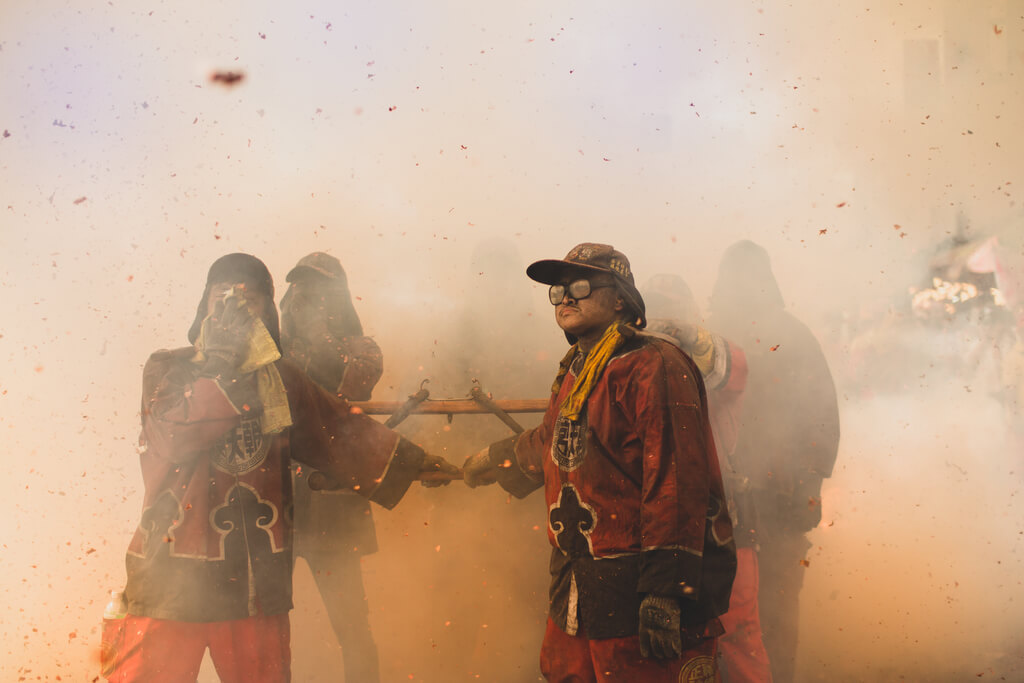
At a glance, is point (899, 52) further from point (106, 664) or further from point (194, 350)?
point (106, 664)

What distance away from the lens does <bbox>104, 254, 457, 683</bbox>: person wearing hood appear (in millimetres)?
2660

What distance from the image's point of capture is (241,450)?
279 cm

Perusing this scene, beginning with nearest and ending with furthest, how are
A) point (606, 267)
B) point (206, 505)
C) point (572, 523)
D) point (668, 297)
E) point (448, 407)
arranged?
point (572, 523) → point (606, 267) → point (206, 505) → point (448, 407) → point (668, 297)

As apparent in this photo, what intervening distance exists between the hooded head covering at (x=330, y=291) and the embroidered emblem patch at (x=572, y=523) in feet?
4.81

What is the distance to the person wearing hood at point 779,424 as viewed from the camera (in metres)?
3.46

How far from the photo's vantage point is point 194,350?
2881mm

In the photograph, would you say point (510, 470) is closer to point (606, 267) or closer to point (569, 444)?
point (569, 444)

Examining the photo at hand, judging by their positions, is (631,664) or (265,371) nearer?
(631,664)

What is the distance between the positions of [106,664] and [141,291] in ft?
5.53

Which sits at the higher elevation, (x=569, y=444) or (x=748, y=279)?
(x=748, y=279)

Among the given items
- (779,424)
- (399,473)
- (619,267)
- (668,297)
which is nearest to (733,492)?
(779,424)

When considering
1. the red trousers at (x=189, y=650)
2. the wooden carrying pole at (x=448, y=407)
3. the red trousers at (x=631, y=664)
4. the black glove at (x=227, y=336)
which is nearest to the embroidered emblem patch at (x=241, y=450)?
the black glove at (x=227, y=336)

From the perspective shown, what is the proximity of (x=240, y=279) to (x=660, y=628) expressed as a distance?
2142mm

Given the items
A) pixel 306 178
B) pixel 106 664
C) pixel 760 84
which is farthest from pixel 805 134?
pixel 106 664
